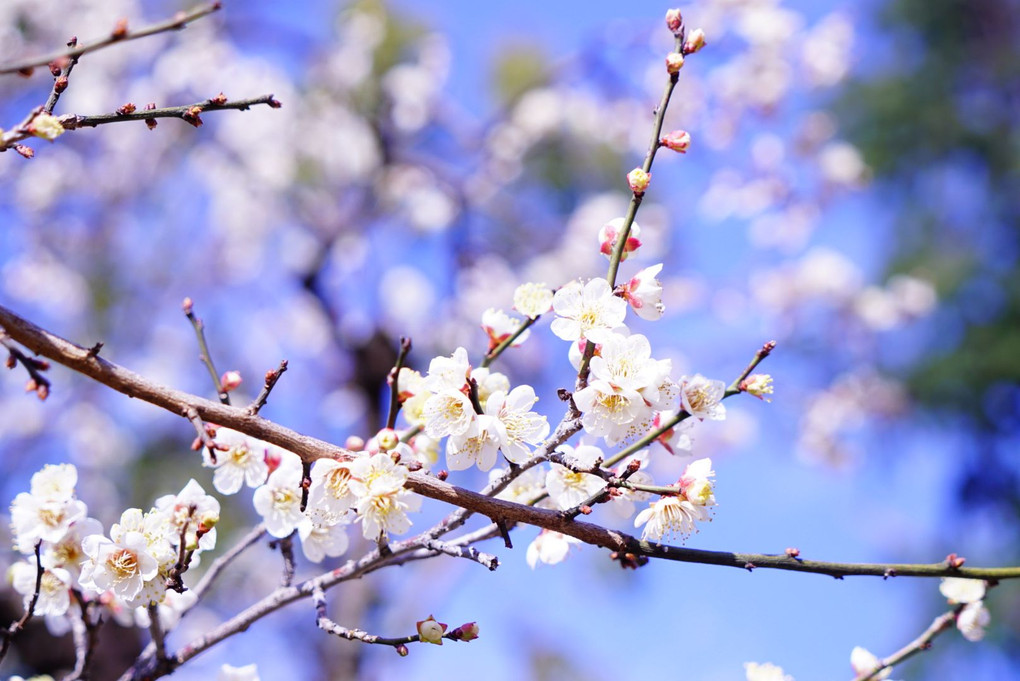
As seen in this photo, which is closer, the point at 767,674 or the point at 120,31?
the point at 120,31

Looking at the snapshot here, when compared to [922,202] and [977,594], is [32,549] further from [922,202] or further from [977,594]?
[922,202]

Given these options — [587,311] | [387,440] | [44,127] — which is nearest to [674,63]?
[587,311]

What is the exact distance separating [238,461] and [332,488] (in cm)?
26

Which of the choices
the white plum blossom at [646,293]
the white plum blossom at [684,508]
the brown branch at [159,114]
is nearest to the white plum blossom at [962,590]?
the white plum blossom at [684,508]

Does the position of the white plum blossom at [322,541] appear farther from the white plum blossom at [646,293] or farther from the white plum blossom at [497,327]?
the white plum blossom at [646,293]

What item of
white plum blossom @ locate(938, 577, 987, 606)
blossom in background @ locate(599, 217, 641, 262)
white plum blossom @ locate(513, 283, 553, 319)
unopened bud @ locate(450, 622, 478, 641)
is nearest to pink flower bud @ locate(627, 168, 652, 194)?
blossom in background @ locate(599, 217, 641, 262)

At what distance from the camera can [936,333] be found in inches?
287

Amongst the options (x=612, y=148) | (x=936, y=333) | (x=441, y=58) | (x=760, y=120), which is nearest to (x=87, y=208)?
(x=441, y=58)

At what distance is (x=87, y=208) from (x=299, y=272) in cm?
225

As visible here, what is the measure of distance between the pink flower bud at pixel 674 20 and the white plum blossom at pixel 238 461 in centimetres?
83

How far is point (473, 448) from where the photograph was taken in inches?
38.5

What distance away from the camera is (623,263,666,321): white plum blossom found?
0.97 metres

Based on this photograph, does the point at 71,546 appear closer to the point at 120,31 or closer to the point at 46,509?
the point at 46,509

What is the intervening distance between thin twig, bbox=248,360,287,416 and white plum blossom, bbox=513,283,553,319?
32cm
